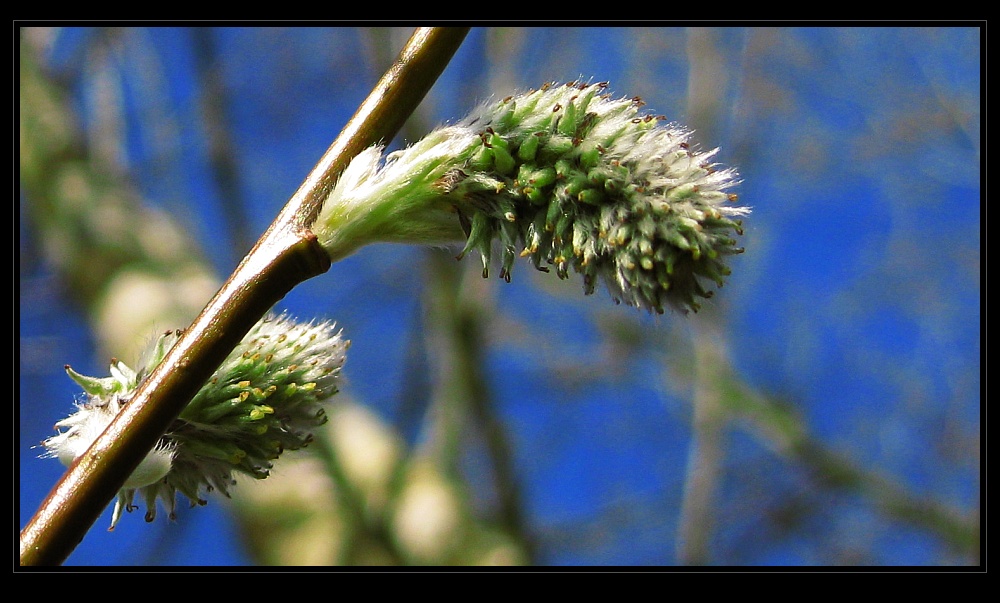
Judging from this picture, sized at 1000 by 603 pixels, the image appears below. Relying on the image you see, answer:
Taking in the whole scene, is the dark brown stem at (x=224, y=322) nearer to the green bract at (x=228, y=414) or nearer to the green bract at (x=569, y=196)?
the green bract at (x=569, y=196)

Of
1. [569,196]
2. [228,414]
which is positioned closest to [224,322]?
[228,414]

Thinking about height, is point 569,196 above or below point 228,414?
above

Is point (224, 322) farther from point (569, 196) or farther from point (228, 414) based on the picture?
point (569, 196)

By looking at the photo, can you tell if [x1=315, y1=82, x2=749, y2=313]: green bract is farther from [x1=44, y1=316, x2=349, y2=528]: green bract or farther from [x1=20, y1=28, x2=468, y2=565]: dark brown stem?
[x1=44, y1=316, x2=349, y2=528]: green bract

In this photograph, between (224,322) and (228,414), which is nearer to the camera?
(224,322)

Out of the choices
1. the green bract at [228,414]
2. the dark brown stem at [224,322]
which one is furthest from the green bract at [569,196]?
the green bract at [228,414]
